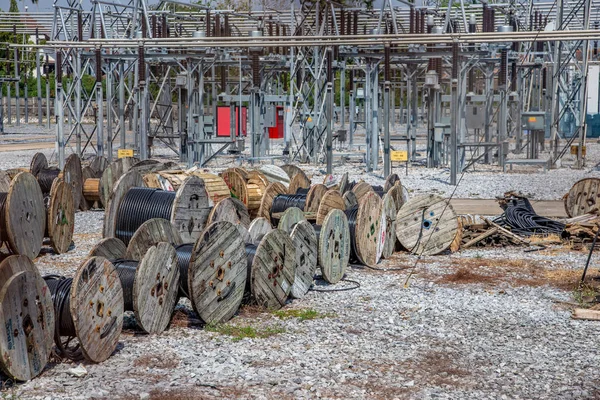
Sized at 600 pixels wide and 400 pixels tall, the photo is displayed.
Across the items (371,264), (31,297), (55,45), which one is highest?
(55,45)

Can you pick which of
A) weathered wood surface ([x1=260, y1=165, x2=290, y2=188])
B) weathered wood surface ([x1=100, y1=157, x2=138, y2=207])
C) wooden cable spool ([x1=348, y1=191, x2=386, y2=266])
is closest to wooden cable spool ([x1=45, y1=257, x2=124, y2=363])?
wooden cable spool ([x1=348, y1=191, x2=386, y2=266])

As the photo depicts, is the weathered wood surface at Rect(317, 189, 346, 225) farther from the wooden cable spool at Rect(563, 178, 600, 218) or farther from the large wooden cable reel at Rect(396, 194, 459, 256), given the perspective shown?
the wooden cable spool at Rect(563, 178, 600, 218)

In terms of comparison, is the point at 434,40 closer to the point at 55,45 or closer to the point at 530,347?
the point at 55,45

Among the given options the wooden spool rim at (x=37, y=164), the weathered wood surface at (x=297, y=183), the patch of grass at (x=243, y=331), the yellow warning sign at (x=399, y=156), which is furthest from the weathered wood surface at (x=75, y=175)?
the yellow warning sign at (x=399, y=156)

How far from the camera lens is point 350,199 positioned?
15.9 m

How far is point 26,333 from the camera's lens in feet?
25.1

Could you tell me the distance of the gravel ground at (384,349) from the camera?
7844 mm

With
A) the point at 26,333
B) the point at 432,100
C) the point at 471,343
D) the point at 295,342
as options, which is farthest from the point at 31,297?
the point at 432,100

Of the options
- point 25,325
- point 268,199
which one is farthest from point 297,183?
point 25,325

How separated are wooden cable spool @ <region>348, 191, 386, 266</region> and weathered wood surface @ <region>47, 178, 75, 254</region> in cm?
454

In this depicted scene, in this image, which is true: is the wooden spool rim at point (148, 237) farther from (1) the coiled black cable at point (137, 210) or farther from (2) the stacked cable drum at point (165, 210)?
(1) the coiled black cable at point (137, 210)

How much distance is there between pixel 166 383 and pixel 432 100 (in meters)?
22.5

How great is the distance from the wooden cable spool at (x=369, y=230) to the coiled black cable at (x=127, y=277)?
4.61m

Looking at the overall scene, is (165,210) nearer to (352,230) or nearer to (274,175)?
(352,230)
